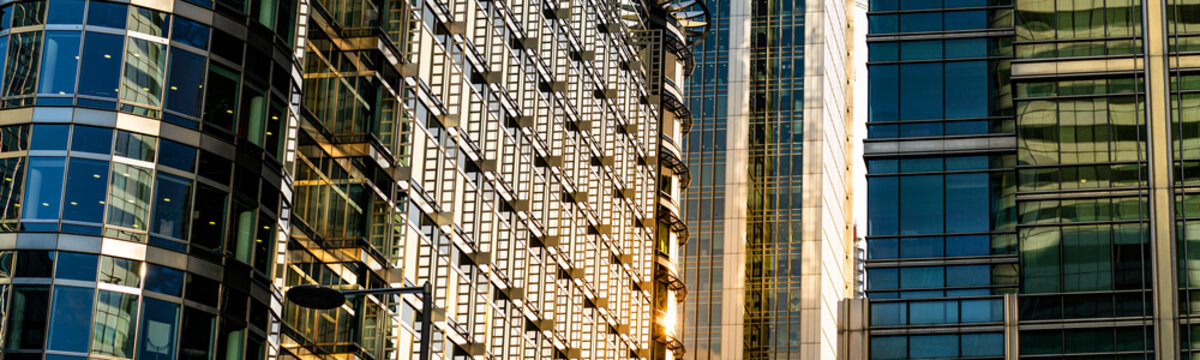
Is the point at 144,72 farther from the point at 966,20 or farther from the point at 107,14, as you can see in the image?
the point at 966,20

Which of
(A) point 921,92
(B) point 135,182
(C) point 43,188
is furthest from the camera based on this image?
(A) point 921,92

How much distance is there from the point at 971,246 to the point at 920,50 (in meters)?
8.57

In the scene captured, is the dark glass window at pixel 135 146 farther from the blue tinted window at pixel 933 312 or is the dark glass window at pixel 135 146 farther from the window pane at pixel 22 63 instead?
the blue tinted window at pixel 933 312

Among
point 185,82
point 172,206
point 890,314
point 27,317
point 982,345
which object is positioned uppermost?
point 185,82

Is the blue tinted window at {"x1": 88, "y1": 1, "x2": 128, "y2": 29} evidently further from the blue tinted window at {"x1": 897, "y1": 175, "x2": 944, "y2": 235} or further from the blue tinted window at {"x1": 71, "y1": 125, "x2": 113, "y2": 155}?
the blue tinted window at {"x1": 897, "y1": 175, "x2": 944, "y2": 235}

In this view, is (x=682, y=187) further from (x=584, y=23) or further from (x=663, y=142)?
(x=584, y=23)

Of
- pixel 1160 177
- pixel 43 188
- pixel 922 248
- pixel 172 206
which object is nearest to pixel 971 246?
pixel 922 248

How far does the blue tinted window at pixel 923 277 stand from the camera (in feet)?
245

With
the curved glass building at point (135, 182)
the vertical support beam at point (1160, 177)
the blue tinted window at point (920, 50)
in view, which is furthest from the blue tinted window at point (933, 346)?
the curved glass building at point (135, 182)

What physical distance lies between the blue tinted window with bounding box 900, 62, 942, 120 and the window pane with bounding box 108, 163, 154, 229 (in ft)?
125

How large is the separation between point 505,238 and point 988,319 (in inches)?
720

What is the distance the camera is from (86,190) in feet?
153

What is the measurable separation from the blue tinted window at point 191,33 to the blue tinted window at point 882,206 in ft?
112

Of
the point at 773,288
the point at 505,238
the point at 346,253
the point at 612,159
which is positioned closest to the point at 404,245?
the point at 346,253
